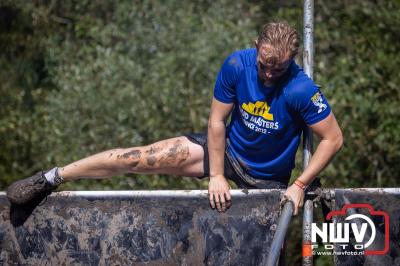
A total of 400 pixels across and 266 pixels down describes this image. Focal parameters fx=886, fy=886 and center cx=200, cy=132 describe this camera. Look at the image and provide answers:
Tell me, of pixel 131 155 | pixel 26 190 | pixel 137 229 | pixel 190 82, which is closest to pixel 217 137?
pixel 131 155

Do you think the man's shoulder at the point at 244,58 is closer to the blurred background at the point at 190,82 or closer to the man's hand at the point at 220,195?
the man's hand at the point at 220,195

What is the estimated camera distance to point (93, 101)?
772cm

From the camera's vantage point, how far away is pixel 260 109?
15.6ft

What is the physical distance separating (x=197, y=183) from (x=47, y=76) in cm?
326

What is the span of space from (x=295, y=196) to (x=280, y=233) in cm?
43

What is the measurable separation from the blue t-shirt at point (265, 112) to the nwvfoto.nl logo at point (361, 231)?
1.68ft

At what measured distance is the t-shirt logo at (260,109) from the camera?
15.5 feet

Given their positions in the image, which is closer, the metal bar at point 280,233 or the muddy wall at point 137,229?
the metal bar at point 280,233

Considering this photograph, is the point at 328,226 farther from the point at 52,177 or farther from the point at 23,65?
the point at 23,65

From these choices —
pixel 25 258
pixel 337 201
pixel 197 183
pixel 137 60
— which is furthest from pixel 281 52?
pixel 137 60

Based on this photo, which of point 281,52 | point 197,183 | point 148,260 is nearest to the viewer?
point 281,52

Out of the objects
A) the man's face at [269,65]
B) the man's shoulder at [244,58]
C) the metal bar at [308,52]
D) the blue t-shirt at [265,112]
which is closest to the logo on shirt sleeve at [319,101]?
the blue t-shirt at [265,112]

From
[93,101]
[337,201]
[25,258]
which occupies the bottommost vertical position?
[25,258]

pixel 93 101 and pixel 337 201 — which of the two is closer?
pixel 337 201
